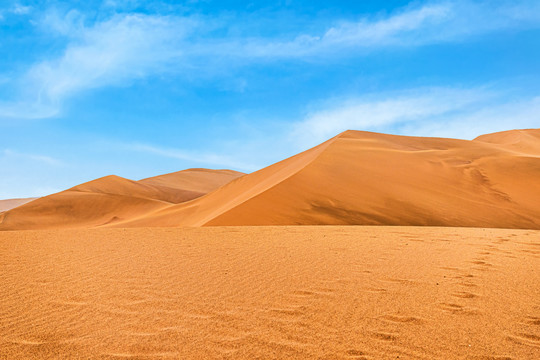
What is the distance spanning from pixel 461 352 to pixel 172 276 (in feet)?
12.0

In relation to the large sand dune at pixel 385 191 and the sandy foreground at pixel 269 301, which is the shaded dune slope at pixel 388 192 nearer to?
the large sand dune at pixel 385 191

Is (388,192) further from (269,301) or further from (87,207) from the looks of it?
(87,207)

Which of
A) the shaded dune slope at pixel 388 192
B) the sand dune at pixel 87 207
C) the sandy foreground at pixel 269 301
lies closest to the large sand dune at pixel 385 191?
the shaded dune slope at pixel 388 192

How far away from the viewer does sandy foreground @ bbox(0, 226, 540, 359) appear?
3.09m

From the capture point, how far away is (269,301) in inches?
167

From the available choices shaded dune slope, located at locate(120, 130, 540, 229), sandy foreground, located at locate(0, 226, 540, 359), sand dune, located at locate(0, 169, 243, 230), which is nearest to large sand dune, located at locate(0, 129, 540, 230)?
shaded dune slope, located at locate(120, 130, 540, 229)

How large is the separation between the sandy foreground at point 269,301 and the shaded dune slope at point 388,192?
752 centimetres

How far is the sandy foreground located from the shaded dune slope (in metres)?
7.52

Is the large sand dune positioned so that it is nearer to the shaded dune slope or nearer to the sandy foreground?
the shaded dune slope

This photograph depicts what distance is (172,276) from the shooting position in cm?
536

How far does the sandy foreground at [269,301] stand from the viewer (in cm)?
309

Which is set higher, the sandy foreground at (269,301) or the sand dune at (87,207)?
the sand dune at (87,207)

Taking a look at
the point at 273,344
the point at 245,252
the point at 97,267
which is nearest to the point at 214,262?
the point at 245,252

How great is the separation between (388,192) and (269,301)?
48.7 feet
